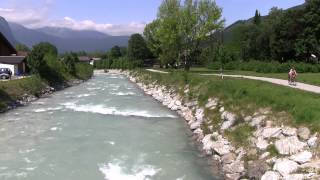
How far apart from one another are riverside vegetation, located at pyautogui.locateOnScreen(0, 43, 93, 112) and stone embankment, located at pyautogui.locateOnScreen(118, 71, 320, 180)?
2230cm

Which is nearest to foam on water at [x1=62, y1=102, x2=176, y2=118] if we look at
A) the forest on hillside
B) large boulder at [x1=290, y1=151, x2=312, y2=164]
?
large boulder at [x1=290, y1=151, x2=312, y2=164]

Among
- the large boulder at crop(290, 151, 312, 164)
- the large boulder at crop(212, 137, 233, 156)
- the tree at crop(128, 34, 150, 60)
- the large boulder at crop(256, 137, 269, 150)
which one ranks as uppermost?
the tree at crop(128, 34, 150, 60)

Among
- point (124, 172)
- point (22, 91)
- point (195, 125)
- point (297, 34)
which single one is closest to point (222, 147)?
point (124, 172)

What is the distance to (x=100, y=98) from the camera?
49281 mm

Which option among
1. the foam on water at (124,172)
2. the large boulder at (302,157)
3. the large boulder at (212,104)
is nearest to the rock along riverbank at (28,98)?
the large boulder at (212,104)

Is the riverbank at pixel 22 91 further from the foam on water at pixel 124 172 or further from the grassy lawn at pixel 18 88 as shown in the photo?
the foam on water at pixel 124 172

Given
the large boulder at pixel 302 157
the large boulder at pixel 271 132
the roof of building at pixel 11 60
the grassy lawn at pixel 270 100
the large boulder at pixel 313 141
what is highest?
the roof of building at pixel 11 60

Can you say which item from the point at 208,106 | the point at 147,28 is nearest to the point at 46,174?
the point at 208,106

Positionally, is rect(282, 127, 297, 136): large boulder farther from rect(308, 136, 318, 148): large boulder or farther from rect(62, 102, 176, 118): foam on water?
rect(62, 102, 176, 118): foam on water

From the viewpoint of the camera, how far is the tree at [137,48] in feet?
496

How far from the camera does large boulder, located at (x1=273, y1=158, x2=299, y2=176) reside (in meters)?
16.0

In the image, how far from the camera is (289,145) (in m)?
18.0

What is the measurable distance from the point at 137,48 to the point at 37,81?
309ft

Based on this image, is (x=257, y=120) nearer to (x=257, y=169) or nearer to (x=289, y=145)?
(x=289, y=145)
